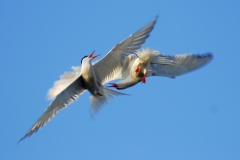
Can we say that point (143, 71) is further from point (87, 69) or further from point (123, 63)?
point (87, 69)

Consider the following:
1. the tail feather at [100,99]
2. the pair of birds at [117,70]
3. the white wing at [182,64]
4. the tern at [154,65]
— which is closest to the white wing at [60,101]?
the pair of birds at [117,70]

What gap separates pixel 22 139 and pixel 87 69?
5.53ft

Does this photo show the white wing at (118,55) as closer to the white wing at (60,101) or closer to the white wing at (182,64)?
the white wing at (60,101)

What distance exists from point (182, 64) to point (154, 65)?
65 centimetres

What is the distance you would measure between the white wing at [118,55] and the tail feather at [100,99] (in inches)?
8.2

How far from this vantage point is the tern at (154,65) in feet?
41.3

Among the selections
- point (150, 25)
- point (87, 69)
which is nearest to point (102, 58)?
point (87, 69)

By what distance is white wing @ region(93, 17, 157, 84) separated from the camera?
11.4 m

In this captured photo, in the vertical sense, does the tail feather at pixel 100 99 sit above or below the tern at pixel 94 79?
below

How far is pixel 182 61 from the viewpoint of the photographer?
13195 millimetres

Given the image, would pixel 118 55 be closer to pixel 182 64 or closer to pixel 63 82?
pixel 63 82

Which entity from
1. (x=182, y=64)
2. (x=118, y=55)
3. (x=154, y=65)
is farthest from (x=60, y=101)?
(x=182, y=64)

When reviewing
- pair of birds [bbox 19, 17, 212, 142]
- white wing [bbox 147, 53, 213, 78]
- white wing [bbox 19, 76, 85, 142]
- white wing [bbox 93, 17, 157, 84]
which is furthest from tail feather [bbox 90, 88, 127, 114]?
white wing [bbox 147, 53, 213, 78]

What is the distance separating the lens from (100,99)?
12234 mm
